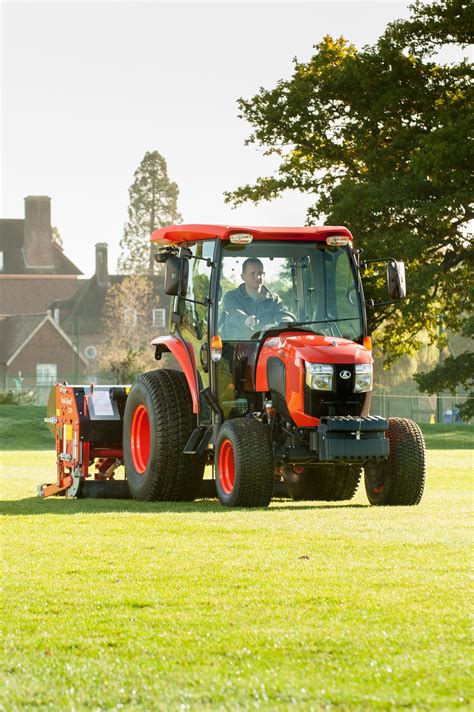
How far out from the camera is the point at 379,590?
8.16 meters

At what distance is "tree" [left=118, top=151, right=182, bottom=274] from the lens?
108625mm

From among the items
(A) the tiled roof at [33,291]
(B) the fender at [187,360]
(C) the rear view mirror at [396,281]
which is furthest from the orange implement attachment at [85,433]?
(A) the tiled roof at [33,291]

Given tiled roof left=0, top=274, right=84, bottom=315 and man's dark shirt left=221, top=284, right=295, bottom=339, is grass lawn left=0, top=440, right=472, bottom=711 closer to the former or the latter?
man's dark shirt left=221, top=284, right=295, bottom=339

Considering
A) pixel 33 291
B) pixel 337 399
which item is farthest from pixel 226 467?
pixel 33 291

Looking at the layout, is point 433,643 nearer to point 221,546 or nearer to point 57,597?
point 57,597

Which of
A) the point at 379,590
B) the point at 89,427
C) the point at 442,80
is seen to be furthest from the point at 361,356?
the point at 442,80

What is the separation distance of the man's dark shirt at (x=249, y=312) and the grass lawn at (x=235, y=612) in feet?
7.91

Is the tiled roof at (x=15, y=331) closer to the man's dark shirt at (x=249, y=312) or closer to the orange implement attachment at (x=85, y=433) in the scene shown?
the orange implement attachment at (x=85, y=433)

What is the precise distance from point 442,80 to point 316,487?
1043 inches

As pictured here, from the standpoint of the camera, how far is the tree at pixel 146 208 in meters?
109

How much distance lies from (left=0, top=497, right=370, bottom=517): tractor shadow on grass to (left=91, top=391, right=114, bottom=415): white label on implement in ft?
3.58

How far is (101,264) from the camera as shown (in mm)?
100000

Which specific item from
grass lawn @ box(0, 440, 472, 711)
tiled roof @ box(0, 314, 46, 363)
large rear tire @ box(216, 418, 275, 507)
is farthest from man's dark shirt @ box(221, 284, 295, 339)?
tiled roof @ box(0, 314, 46, 363)

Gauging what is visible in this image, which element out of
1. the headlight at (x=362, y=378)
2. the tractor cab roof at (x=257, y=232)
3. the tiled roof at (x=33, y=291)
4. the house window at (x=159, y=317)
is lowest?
the headlight at (x=362, y=378)
